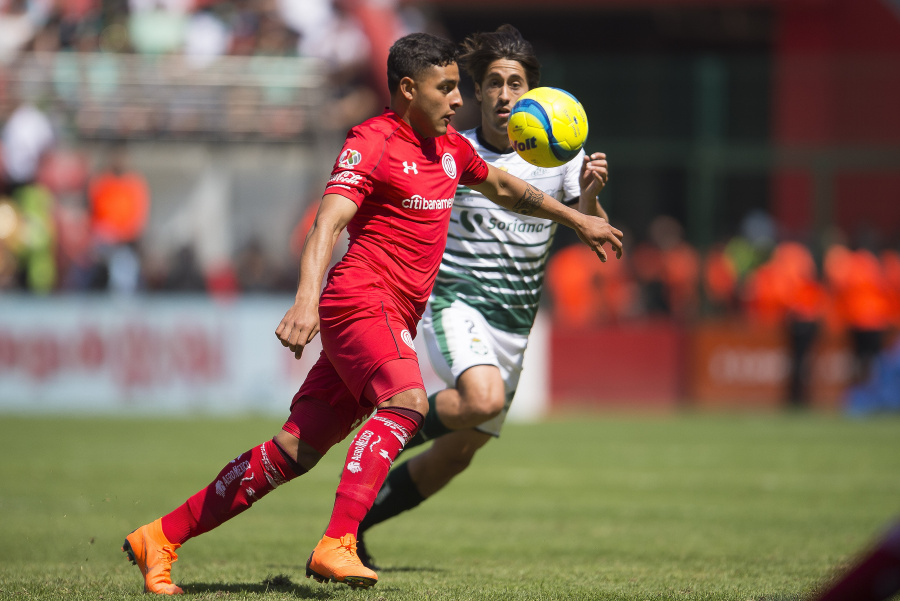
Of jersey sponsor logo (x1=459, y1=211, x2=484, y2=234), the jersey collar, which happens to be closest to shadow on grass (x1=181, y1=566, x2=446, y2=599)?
the jersey collar

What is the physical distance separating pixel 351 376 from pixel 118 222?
1318 centimetres

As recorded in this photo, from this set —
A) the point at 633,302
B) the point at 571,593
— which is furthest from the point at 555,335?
the point at 571,593

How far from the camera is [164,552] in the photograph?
5035 mm

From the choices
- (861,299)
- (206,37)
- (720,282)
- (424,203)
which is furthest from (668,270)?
(424,203)

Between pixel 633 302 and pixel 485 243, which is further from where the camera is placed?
pixel 633 302

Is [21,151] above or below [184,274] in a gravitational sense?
above

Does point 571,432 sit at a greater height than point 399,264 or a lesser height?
lesser

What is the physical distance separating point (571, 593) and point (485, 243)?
2169 millimetres

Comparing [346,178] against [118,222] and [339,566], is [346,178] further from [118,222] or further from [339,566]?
[118,222]

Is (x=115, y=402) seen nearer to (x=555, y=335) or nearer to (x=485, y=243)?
(x=555, y=335)

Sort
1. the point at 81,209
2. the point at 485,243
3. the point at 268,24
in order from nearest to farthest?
the point at 485,243 < the point at 81,209 < the point at 268,24

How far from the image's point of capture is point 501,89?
248 inches

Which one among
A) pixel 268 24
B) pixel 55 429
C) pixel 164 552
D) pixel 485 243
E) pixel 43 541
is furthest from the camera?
pixel 268 24

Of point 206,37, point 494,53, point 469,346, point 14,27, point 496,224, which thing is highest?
point 14,27
